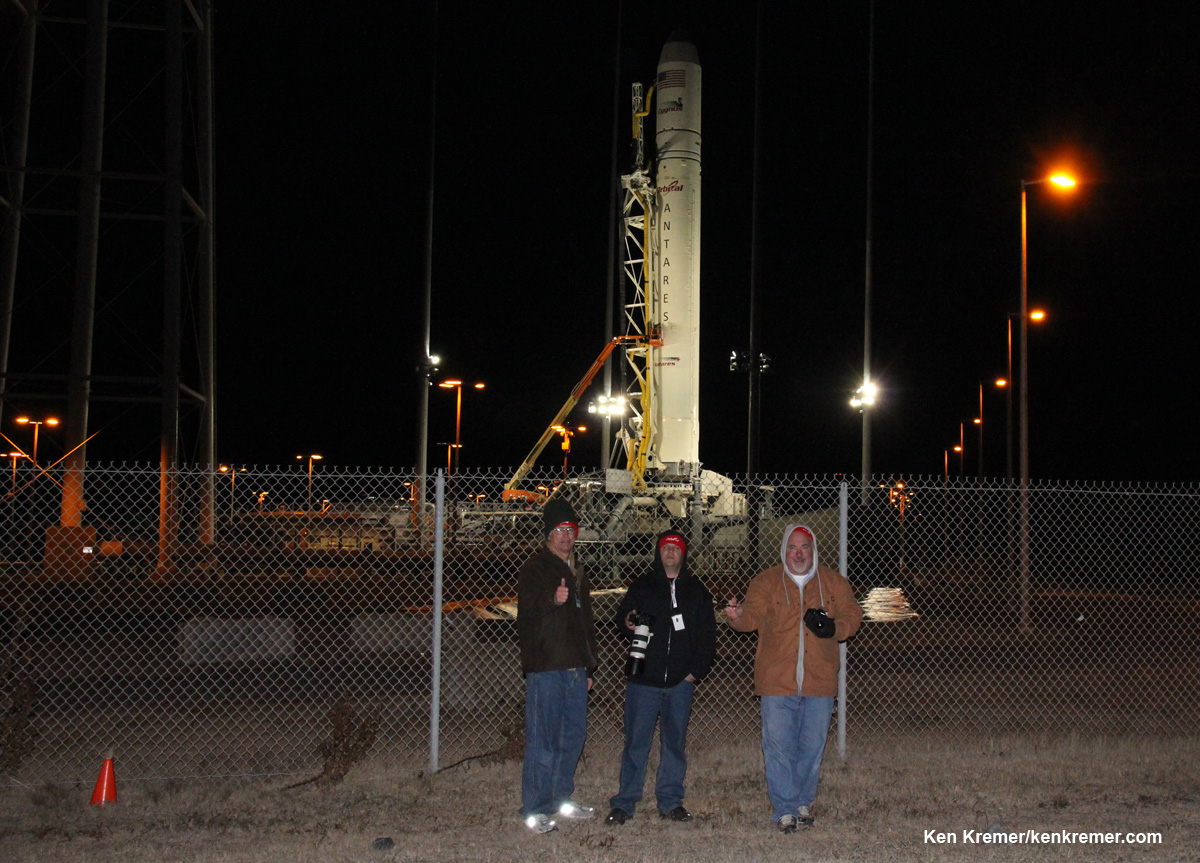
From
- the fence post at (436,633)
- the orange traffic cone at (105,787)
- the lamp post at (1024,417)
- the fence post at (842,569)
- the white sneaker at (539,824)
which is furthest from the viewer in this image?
the lamp post at (1024,417)

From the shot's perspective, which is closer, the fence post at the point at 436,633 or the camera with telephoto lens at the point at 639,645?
the camera with telephoto lens at the point at 639,645

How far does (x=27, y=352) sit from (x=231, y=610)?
5028 centimetres

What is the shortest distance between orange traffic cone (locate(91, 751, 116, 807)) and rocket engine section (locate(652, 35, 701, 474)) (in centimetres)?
1769

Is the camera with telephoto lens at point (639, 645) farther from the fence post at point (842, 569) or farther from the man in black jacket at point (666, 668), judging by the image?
the fence post at point (842, 569)

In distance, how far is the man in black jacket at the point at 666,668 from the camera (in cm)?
596

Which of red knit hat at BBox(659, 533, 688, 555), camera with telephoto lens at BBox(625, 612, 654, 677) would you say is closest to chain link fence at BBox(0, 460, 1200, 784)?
red knit hat at BBox(659, 533, 688, 555)

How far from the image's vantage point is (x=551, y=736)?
589cm

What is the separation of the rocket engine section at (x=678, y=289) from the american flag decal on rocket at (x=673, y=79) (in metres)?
0.85

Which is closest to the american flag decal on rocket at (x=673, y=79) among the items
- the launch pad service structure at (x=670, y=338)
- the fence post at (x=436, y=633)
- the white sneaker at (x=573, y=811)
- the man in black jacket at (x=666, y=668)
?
the launch pad service structure at (x=670, y=338)

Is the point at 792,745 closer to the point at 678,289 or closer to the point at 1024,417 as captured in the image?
the point at 1024,417

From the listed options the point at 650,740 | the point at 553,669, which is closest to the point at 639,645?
the point at 553,669

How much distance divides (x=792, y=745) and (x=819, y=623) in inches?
31.2

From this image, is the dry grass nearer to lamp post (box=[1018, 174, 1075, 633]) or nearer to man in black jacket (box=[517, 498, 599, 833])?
man in black jacket (box=[517, 498, 599, 833])

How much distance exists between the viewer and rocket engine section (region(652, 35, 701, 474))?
76.1ft
